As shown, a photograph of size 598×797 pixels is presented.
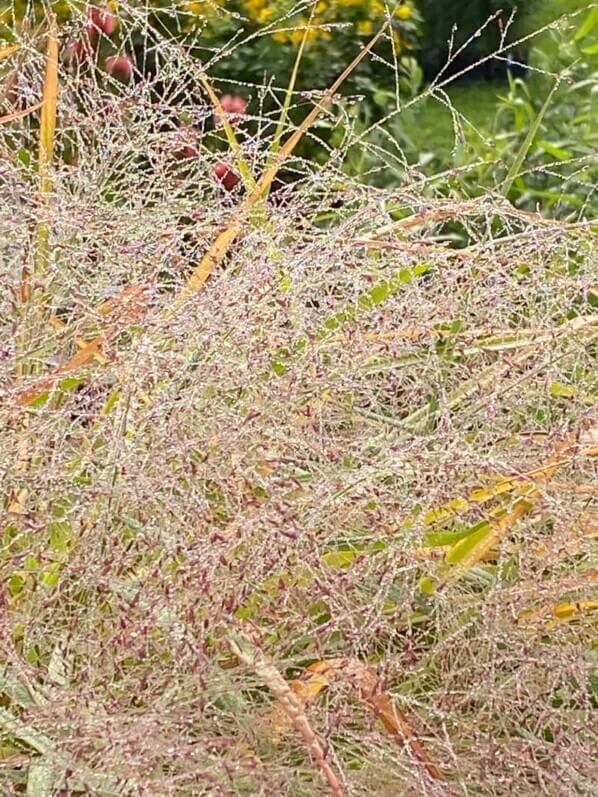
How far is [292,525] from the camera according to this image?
86 centimetres

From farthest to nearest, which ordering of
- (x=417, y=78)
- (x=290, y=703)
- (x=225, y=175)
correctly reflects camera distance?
(x=417, y=78) → (x=225, y=175) → (x=290, y=703)

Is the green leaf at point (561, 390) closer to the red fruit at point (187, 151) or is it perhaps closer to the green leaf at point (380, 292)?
the green leaf at point (380, 292)

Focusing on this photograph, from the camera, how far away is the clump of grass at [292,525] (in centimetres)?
88

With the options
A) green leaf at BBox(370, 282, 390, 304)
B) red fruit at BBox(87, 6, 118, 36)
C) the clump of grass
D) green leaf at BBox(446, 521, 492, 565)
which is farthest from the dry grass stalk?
red fruit at BBox(87, 6, 118, 36)

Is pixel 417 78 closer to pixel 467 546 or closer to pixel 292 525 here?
pixel 467 546

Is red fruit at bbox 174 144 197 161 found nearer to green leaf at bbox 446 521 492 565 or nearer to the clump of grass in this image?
the clump of grass

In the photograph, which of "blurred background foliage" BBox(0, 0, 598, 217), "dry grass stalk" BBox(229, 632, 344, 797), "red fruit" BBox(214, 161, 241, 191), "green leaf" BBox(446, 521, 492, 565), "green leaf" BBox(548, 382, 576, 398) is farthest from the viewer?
"blurred background foliage" BBox(0, 0, 598, 217)

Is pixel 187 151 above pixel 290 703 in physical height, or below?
below

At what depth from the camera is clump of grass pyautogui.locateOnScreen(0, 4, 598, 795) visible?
2.88 feet

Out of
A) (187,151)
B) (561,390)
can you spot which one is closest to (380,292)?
(561,390)

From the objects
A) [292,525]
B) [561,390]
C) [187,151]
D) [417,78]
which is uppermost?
[292,525]

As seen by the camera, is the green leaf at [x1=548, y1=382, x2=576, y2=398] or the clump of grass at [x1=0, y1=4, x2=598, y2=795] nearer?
the clump of grass at [x1=0, y1=4, x2=598, y2=795]

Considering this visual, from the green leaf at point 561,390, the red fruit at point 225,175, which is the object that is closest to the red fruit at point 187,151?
the red fruit at point 225,175

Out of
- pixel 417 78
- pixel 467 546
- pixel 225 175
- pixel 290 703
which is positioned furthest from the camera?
pixel 417 78
